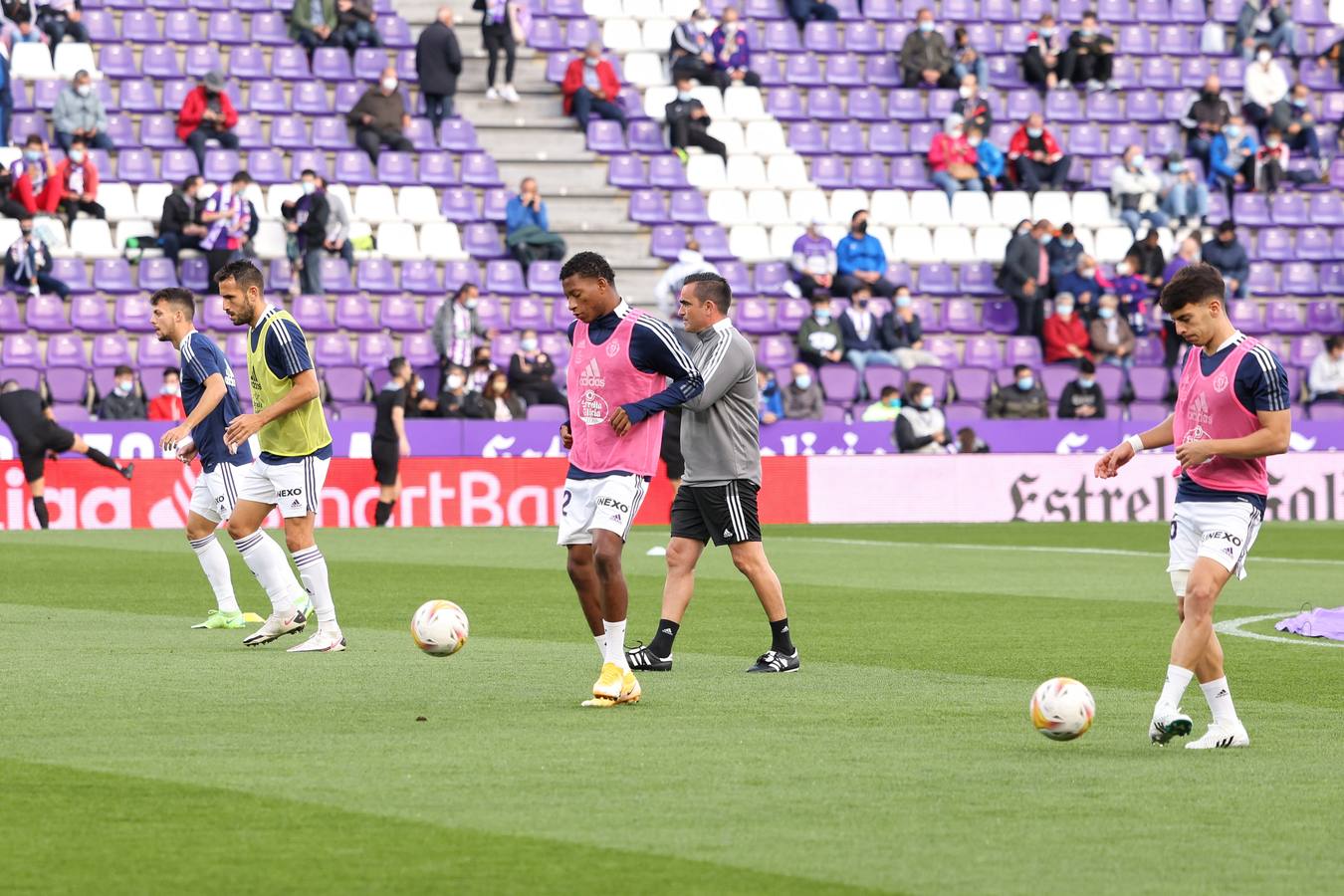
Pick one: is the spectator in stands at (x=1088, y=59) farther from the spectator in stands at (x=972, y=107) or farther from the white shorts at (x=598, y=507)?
the white shorts at (x=598, y=507)

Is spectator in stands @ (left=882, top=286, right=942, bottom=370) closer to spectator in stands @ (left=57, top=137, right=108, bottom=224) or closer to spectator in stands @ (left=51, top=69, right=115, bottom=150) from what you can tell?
spectator in stands @ (left=57, top=137, right=108, bottom=224)

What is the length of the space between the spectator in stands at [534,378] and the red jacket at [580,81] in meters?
6.01

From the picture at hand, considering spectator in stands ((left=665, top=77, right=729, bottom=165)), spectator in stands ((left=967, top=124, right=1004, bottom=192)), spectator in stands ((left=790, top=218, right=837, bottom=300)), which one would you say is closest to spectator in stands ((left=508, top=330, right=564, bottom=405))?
spectator in stands ((left=790, top=218, right=837, bottom=300))

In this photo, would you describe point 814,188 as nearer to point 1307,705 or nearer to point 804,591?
point 804,591

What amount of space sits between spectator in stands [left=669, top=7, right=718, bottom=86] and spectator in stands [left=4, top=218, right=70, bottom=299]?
421 inches

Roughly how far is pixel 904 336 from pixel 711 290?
2087cm

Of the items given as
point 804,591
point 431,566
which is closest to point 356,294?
point 431,566

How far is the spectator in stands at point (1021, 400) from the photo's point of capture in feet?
103

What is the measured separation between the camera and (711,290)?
39.1 ft

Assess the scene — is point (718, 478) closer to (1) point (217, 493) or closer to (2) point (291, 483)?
(2) point (291, 483)

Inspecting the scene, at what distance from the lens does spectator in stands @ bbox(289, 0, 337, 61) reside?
3388cm

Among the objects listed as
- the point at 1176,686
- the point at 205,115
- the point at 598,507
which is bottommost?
the point at 1176,686

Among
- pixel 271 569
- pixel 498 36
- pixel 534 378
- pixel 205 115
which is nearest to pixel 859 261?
pixel 534 378

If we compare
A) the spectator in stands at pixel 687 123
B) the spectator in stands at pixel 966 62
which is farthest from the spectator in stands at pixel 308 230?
the spectator in stands at pixel 966 62
